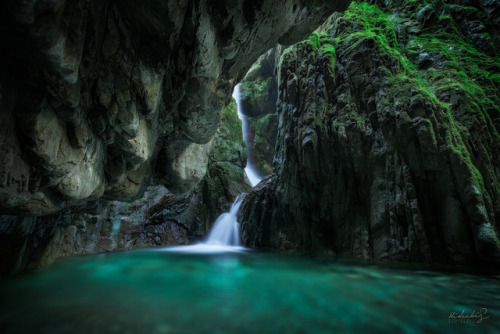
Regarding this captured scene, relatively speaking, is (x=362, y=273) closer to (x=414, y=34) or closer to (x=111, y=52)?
(x=111, y=52)

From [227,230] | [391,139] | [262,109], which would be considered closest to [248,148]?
[262,109]

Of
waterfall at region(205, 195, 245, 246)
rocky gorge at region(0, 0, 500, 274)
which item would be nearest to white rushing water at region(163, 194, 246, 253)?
waterfall at region(205, 195, 245, 246)

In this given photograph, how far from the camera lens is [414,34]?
1429cm

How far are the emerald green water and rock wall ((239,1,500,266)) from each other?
3.19 meters

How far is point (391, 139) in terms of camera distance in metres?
10.6

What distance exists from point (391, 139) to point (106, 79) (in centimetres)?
1086

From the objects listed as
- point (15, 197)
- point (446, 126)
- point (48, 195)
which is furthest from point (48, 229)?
point (446, 126)

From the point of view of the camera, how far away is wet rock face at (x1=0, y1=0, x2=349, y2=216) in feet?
10.7

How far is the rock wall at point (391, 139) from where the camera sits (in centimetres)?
894

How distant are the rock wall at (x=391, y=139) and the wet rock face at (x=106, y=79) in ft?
18.8

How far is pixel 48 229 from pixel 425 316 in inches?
397

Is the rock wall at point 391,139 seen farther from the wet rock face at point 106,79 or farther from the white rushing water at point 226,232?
the wet rock face at point 106,79
